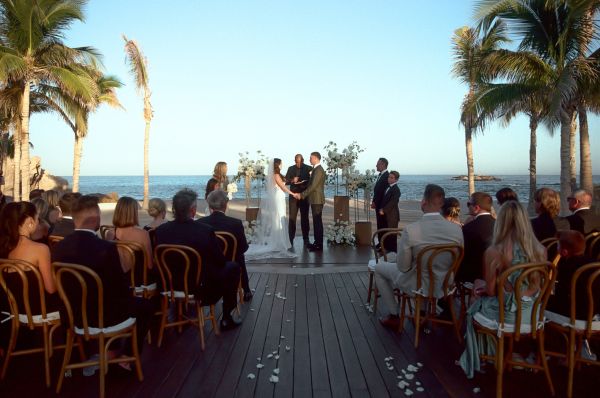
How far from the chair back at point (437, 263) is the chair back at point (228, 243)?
6.55 feet

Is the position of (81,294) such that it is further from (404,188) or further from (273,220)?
(404,188)

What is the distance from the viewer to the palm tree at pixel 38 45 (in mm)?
12578

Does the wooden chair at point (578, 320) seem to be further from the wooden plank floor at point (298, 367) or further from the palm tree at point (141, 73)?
the palm tree at point (141, 73)

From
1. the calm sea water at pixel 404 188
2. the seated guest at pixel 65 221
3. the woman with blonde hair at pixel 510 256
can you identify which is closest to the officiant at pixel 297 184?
the seated guest at pixel 65 221

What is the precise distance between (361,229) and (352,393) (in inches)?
261

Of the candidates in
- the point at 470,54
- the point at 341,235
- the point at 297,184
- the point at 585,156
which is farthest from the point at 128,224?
Answer: the point at 470,54

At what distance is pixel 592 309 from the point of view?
2979 millimetres

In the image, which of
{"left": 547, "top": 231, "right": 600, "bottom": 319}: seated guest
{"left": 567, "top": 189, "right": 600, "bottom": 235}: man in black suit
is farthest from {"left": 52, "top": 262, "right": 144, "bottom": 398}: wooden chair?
{"left": 567, "top": 189, "right": 600, "bottom": 235}: man in black suit

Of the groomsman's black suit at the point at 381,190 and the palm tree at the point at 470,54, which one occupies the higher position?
the palm tree at the point at 470,54

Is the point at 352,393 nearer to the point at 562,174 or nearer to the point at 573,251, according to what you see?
the point at 573,251

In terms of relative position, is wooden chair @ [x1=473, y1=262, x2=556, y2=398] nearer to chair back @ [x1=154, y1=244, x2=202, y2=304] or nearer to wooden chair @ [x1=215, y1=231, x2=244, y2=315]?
chair back @ [x1=154, y1=244, x2=202, y2=304]

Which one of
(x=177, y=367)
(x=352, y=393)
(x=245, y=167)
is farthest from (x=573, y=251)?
(x=245, y=167)

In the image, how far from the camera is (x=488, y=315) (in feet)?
10.5

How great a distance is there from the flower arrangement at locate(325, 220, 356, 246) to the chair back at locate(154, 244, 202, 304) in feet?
18.8
